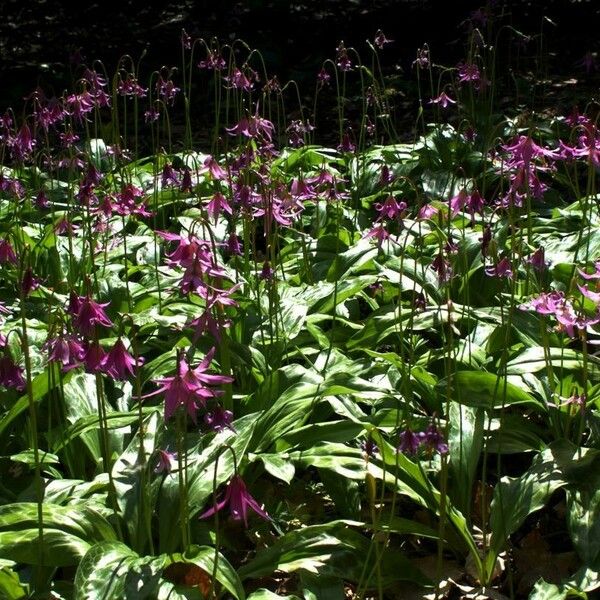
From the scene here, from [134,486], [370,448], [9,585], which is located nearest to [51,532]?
[9,585]

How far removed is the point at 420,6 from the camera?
916cm

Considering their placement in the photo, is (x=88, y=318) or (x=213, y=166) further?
(x=213, y=166)

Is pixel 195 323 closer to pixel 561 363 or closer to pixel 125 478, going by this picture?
pixel 125 478

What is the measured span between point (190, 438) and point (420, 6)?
23.3 ft

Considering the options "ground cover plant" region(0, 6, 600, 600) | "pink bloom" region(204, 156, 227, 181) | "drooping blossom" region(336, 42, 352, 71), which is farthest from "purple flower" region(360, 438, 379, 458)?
"drooping blossom" region(336, 42, 352, 71)

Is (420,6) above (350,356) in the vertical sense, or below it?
above

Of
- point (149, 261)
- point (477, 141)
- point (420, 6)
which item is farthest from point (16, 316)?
point (420, 6)

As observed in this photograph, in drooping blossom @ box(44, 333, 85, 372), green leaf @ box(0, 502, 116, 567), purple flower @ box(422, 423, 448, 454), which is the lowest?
green leaf @ box(0, 502, 116, 567)

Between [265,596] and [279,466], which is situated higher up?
[279,466]

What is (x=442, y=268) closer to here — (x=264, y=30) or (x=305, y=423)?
(x=305, y=423)

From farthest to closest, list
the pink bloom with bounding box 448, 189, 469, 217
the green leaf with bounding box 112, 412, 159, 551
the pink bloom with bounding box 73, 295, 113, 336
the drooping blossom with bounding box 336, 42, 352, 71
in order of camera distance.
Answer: the drooping blossom with bounding box 336, 42, 352, 71, the pink bloom with bounding box 448, 189, 469, 217, the green leaf with bounding box 112, 412, 159, 551, the pink bloom with bounding box 73, 295, 113, 336

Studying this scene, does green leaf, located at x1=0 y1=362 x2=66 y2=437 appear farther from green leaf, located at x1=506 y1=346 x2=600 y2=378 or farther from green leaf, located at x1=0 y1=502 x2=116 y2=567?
green leaf, located at x1=506 y1=346 x2=600 y2=378

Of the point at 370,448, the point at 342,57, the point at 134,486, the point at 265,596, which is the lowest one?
the point at 265,596

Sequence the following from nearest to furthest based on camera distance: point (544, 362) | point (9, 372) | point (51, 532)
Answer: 1. point (51, 532)
2. point (9, 372)
3. point (544, 362)
